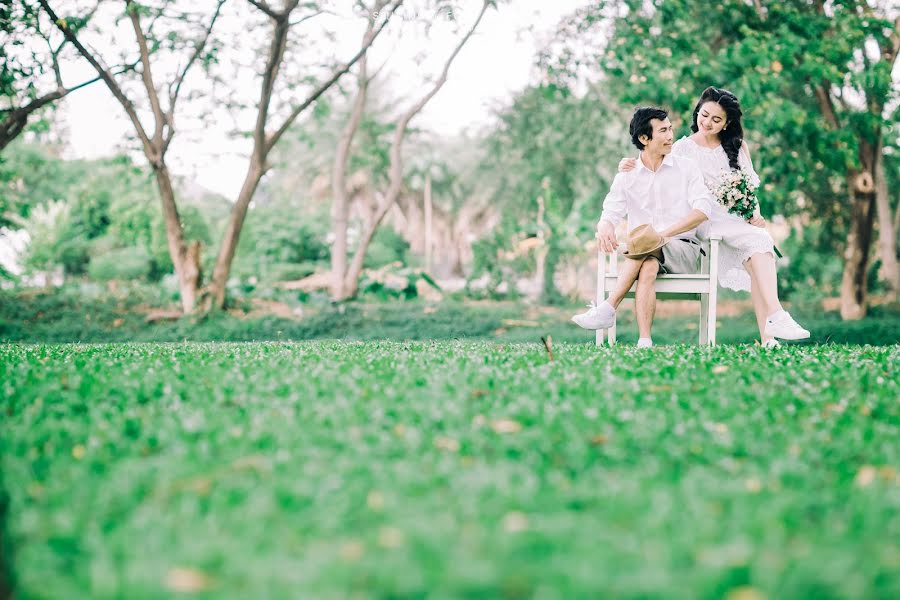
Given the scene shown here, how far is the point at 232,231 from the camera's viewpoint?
1200 centimetres

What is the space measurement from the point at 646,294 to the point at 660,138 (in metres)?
1.22

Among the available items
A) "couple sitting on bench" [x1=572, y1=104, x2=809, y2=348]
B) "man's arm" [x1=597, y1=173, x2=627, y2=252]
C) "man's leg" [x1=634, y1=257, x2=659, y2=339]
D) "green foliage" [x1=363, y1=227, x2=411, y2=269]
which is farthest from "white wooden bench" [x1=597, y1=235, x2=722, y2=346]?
"green foliage" [x1=363, y1=227, x2=411, y2=269]

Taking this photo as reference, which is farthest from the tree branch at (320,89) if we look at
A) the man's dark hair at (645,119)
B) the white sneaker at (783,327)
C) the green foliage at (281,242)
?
the green foliage at (281,242)

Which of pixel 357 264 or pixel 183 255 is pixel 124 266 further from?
pixel 183 255

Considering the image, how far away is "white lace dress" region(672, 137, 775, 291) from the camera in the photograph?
609cm

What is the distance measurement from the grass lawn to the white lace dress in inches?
104

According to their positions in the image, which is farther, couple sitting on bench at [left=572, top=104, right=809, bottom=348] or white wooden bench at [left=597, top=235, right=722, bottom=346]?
white wooden bench at [left=597, top=235, right=722, bottom=346]

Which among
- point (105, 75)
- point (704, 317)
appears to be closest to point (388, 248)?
point (105, 75)

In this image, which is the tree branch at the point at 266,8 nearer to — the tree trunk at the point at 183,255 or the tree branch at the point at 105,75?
the tree branch at the point at 105,75

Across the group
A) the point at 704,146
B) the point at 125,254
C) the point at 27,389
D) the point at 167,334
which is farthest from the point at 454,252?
the point at 27,389

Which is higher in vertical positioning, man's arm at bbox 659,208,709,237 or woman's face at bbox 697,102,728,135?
woman's face at bbox 697,102,728,135

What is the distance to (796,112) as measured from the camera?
9.91 m

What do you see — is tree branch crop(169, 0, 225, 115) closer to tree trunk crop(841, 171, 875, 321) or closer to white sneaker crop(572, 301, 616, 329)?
white sneaker crop(572, 301, 616, 329)

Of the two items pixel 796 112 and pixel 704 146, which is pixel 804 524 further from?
pixel 796 112
